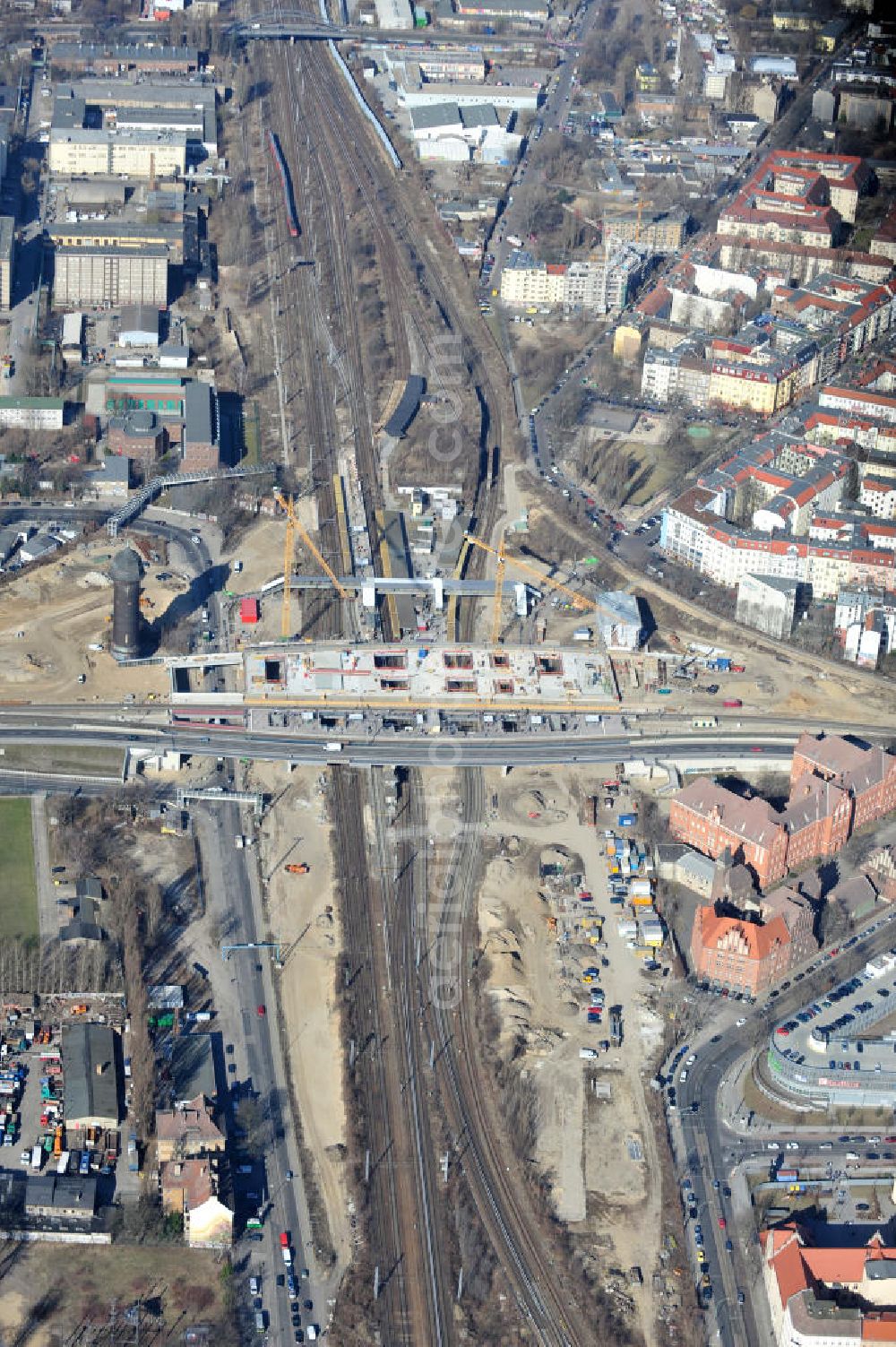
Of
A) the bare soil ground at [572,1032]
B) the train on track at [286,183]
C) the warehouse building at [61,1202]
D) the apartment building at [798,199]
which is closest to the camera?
the warehouse building at [61,1202]

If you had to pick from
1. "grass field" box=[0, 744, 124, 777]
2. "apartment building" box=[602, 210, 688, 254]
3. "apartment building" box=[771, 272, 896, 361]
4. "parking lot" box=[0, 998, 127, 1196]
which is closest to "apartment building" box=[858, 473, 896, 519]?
"apartment building" box=[771, 272, 896, 361]

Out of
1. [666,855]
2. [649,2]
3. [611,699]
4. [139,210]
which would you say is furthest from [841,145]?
[666,855]

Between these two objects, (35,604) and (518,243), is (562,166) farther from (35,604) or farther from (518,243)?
(35,604)

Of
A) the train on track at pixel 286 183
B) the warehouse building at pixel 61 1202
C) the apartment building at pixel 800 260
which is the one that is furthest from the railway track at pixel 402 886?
the apartment building at pixel 800 260

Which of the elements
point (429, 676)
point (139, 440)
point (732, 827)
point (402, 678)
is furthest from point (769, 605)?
point (139, 440)

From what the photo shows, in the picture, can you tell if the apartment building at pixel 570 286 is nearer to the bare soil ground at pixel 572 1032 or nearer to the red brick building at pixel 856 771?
the red brick building at pixel 856 771
